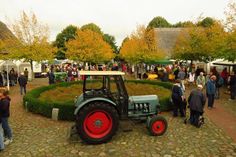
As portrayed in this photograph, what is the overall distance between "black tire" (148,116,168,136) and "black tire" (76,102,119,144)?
132 cm

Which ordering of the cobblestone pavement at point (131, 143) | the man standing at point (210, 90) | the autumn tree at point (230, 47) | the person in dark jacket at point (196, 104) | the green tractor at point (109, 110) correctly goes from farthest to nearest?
the autumn tree at point (230, 47) → the man standing at point (210, 90) → the person in dark jacket at point (196, 104) → the green tractor at point (109, 110) → the cobblestone pavement at point (131, 143)

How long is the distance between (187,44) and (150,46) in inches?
227

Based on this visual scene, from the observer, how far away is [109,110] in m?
7.50

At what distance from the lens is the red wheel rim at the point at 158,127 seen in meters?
8.13

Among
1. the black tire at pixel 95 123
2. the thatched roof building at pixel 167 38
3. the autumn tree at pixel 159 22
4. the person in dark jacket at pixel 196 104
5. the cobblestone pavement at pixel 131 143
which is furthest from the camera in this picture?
the autumn tree at pixel 159 22

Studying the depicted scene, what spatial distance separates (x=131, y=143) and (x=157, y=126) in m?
1.17

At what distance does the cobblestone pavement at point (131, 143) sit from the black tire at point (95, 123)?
22 cm

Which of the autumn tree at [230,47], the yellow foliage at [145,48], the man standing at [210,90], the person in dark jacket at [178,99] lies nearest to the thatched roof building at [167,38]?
the yellow foliage at [145,48]

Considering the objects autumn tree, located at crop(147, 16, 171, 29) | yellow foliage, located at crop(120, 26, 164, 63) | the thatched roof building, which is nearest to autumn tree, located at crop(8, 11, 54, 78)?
yellow foliage, located at crop(120, 26, 164, 63)

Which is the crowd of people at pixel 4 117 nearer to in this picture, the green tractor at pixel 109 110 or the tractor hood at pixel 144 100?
the green tractor at pixel 109 110

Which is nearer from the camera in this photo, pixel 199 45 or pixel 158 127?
pixel 158 127

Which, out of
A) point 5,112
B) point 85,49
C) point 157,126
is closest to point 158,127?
point 157,126

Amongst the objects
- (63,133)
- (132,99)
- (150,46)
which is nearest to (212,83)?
(132,99)

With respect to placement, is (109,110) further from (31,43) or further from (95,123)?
(31,43)
